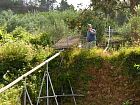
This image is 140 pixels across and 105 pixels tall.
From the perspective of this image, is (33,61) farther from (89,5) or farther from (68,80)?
(89,5)

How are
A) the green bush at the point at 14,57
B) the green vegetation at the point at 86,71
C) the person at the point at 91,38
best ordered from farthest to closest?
the person at the point at 91,38 < the green bush at the point at 14,57 < the green vegetation at the point at 86,71

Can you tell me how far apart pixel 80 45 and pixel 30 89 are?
329cm

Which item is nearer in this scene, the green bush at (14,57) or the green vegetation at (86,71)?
the green vegetation at (86,71)

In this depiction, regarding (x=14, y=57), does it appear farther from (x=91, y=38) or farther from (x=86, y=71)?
(x=91, y=38)

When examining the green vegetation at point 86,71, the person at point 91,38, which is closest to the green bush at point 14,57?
the green vegetation at point 86,71

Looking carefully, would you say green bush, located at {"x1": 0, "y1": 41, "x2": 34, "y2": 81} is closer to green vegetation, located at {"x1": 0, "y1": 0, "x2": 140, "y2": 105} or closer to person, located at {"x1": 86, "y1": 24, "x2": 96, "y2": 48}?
green vegetation, located at {"x1": 0, "y1": 0, "x2": 140, "y2": 105}

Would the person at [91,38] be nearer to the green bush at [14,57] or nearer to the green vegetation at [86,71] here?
the green vegetation at [86,71]

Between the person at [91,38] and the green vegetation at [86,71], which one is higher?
the person at [91,38]

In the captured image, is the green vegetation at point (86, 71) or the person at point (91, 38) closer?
the green vegetation at point (86, 71)

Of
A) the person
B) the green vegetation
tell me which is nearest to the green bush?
the green vegetation

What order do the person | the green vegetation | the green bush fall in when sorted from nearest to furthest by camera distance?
the green vegetation
the green bush
the person

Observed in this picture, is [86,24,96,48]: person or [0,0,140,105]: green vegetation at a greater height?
[86,24,96,48]: person

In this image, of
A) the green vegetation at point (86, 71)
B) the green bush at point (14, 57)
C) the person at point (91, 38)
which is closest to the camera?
the green vegetation at point (86, 71)

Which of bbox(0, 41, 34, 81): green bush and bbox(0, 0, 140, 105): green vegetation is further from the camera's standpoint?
bbox(0, 41, 34, 81): green bush
